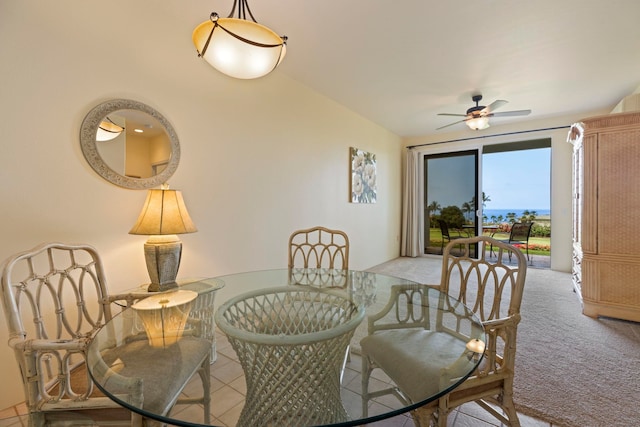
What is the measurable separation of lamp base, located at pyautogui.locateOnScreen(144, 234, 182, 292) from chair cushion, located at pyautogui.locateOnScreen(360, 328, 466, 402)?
4.11 feet

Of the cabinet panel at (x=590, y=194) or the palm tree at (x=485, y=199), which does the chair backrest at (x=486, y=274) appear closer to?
the cabinet panel at (x=590, y=194)

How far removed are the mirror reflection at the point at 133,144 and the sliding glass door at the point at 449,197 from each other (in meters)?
4.95

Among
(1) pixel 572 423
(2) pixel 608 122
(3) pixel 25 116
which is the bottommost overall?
(1) pixel 572 423

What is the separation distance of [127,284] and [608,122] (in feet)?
14.2

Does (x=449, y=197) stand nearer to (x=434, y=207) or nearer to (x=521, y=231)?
(x=434, y=207)

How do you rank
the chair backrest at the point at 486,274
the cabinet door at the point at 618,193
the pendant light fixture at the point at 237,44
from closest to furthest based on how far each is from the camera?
the pendant light fixture at the point at 237,44, the chair backrest at the point at 486,274, the cabinet door at the point at 618,193

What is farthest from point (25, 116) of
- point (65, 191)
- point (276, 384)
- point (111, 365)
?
point (276, 384)

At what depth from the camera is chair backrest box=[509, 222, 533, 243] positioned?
4.93m

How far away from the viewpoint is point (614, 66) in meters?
2.72

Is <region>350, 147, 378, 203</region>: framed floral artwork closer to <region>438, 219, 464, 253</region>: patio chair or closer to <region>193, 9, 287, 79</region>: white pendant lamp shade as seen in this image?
<region>438, 219, 464, 253</region>: patio chair

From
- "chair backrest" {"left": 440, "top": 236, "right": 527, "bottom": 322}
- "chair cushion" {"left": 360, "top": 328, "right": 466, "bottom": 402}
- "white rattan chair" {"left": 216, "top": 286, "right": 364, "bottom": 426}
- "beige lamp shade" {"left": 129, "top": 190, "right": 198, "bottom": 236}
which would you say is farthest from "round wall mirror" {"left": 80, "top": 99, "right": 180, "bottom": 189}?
"chair backrest" {"left": 440, "top": 236, "right": 527, "bottom": 322}

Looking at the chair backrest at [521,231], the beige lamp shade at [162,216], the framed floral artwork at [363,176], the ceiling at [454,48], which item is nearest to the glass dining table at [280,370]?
the beige lamp shade at [162,216]

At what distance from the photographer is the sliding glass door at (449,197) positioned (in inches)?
200

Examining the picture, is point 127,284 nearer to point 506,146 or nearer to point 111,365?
point 111,365
